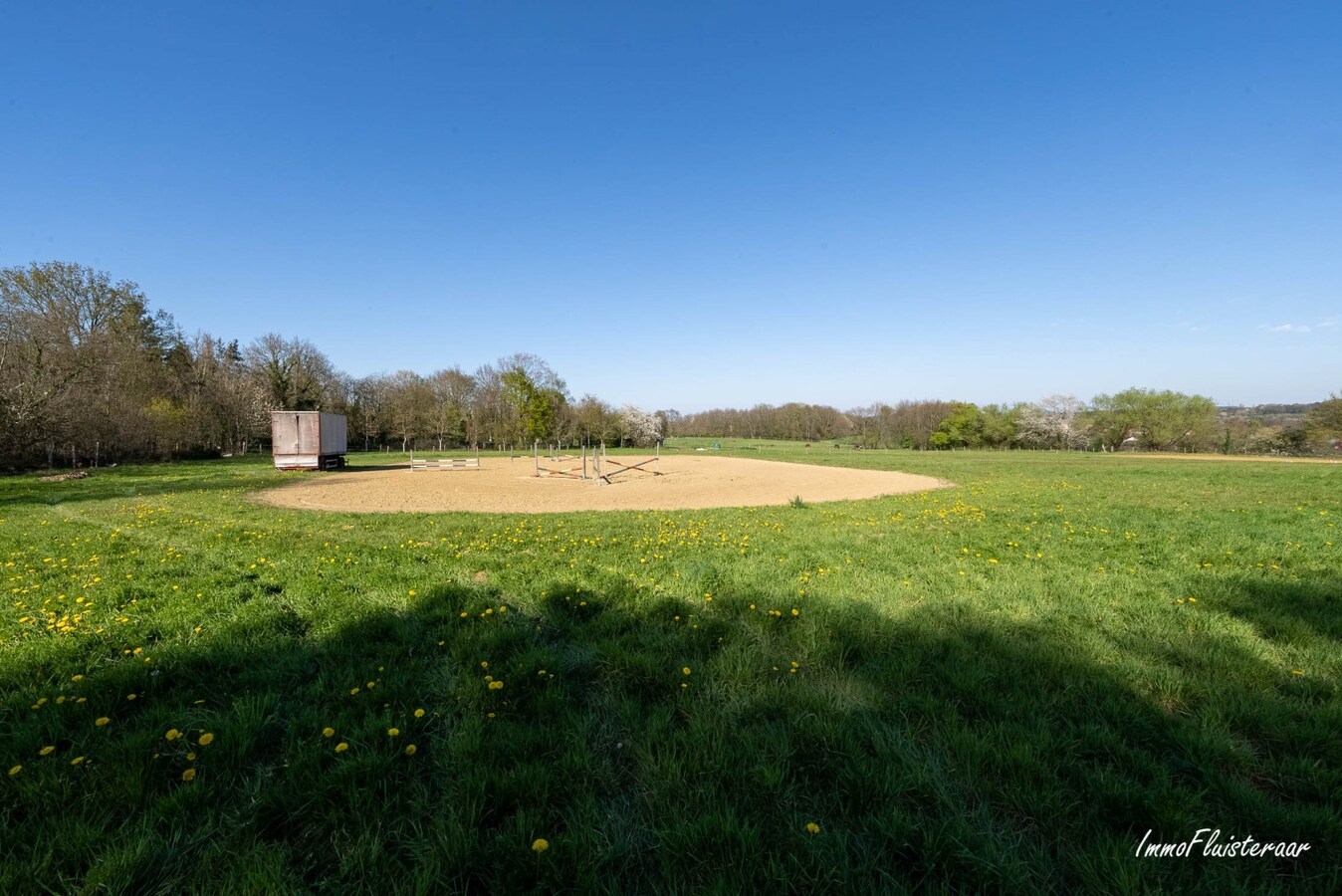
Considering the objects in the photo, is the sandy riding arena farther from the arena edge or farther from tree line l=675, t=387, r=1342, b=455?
tree line l=675, t=387, r=1342, b=455

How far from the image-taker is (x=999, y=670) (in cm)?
398

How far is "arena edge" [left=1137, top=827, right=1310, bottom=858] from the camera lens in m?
2.35

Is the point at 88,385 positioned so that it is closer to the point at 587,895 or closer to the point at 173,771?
the point at 173,771

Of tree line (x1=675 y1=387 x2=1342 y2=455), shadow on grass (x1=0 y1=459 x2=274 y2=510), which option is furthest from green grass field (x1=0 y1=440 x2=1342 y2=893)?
tree line (x1=675 y1=387 x2=1342 y2=455)

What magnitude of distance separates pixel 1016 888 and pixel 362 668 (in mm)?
4364

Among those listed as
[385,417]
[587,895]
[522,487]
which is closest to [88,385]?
[522,487]

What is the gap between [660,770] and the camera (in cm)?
292

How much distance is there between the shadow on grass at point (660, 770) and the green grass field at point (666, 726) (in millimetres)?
18

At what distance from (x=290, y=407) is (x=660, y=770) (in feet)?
214

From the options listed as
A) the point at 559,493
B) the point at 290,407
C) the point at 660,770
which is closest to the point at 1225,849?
the point at 660,770

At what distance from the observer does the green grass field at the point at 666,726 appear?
231 cm

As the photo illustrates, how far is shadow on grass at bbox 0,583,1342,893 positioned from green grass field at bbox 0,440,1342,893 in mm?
18

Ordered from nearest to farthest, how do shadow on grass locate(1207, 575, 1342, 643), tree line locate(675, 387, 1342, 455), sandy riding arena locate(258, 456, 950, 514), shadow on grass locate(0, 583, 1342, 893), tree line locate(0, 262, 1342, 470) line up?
1. shadow on grass locate(0, 583, 1342, 893)
2. shadow on grass locate(1207, 575, 1342, 643)
3. sandy riding arena locate(258, 456, 950, 514)
4. tree line locate(0, 262, 1342, 470)
5. tree line locate(675, 387, 1342, 455)

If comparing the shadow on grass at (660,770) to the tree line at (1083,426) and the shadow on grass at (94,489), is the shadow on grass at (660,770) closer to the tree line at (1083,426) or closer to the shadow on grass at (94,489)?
the shadow on grass at (94,489)
